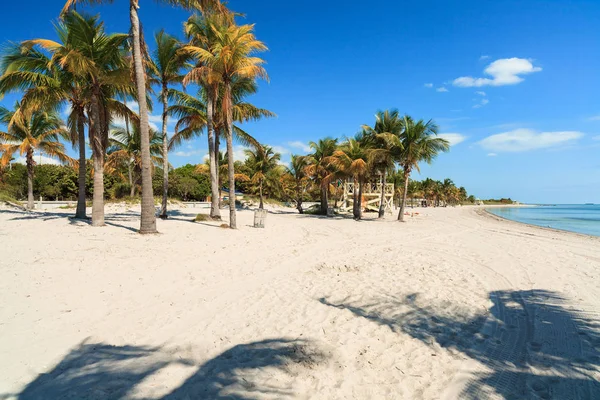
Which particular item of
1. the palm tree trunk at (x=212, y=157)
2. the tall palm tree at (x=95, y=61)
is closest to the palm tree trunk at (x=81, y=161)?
the tall palm tree at (x=95, y=61)

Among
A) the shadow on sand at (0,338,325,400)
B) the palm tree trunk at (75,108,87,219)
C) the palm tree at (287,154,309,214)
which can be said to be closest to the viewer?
the shadow on sand at (0,338,325,400)

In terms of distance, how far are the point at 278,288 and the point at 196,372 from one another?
108 inches

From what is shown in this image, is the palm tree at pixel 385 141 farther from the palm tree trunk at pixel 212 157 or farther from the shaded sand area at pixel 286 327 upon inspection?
the shaded sand area at pixel 286 327

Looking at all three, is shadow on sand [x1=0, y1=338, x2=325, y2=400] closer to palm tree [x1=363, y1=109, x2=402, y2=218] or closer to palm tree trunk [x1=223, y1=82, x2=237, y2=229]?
palm tree trunk [x1=223, y1=82, x2=237, y2=229]

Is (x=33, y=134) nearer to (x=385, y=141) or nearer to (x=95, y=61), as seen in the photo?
(x=95, y=61)

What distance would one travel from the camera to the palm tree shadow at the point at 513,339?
2.97 m

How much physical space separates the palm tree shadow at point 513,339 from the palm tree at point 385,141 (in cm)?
1640

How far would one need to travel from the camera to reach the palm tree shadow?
297 centimetres

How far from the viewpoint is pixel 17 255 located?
6.84 meters

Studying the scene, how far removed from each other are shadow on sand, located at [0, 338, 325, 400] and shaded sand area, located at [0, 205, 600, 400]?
2 centimetres

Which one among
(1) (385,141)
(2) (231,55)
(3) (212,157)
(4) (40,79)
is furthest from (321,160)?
(4) (40,79)

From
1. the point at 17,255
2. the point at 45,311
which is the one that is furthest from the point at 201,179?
the point at 45,311

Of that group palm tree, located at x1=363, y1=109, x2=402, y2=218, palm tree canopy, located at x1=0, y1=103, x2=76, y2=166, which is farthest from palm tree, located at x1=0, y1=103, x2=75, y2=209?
palm tree, located at x1=363, y1=109, x2=402, y2=218

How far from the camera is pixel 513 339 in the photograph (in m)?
3.92
